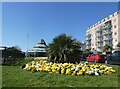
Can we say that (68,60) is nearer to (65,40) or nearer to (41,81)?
(65,40)

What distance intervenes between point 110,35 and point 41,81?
94.6m

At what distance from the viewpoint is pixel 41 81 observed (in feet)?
26.2

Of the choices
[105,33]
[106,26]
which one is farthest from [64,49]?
[105,33]

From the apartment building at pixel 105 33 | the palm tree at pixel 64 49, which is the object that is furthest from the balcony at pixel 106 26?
the palm tree at pixel 64 49

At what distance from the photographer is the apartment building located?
93688 mm

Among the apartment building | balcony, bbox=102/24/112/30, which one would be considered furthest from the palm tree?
balcony, bbox=102/24/112/30

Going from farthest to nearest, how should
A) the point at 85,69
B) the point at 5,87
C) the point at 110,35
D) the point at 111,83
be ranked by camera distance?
1. the point at 110,35
2. the point at 85,69
3. the point at 111,83
4. the point at 5,87

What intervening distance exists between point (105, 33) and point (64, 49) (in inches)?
3672

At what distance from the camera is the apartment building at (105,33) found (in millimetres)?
93688

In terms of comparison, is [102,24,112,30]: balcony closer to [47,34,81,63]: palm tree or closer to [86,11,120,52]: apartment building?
[86,11,120,52]: apartment building

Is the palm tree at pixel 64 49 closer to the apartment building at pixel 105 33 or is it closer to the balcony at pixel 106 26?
the apartment building at pixel 105 33

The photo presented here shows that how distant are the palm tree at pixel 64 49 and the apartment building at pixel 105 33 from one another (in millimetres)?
80184

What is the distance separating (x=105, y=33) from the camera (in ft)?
343

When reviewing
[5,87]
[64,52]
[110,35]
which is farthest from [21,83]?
[110,35]
